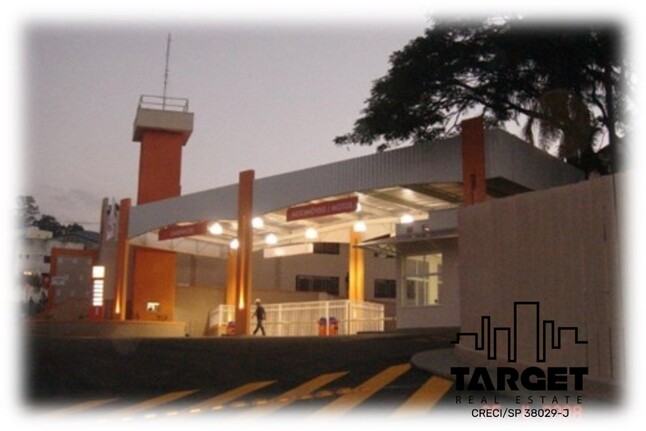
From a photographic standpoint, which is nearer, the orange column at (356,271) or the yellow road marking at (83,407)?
the yellow road marking at (83,407)

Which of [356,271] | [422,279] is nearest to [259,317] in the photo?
[356,271]

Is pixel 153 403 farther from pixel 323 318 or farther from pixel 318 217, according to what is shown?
pixel 323 318

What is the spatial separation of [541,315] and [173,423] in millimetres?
4472

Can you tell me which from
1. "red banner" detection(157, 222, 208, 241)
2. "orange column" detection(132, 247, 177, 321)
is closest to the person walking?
"red banner" detection(157, 222, 208, 241)

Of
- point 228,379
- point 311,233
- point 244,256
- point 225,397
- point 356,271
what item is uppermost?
point 311,233

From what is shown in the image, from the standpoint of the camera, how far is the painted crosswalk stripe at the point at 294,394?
908 cm

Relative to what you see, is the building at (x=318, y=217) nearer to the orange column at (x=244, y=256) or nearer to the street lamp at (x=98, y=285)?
the orange column at (x=244, y=256)

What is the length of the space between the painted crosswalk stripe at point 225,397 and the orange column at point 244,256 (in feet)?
45.5

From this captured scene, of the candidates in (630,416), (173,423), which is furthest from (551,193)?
(173,423)

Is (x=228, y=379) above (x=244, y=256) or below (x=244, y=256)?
below

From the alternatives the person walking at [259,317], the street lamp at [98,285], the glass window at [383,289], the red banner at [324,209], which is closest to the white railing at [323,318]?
the person walking at [259,317]

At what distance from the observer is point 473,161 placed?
1942 centimetres

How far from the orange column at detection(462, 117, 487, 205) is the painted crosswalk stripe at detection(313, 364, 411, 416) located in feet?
25.7

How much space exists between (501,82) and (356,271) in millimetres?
7726
